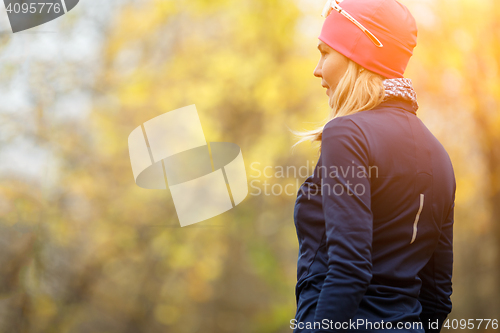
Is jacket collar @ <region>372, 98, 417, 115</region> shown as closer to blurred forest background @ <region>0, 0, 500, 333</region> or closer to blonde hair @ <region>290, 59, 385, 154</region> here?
blonde hair @ <region>290, 59, 385, 154</region>

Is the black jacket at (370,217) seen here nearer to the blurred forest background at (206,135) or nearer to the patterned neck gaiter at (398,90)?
the patterned neck gaiter at (398,90)

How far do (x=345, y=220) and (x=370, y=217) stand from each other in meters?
0.05

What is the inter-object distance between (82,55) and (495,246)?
278 cm

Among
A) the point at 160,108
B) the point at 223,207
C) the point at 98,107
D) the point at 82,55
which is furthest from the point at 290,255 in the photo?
the point at 82,55

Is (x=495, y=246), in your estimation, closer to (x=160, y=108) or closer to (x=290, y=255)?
(x=290, y=255)

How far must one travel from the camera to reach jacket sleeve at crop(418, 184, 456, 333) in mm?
856

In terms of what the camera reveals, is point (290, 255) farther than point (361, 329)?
Yes

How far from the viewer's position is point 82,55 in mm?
2432

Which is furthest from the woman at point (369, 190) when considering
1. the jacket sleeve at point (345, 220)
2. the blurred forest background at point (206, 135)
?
the blurred forest background at point (206, 135)

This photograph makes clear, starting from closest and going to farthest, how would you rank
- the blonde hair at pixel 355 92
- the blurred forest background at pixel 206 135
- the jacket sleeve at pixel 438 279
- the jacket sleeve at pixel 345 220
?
the jacket sleeve at pixel 345 220 → the blonde hair at pixel 355 92 → the jacket sleeve at pixel 438 279 → the blurred forest background at pixel 206 135

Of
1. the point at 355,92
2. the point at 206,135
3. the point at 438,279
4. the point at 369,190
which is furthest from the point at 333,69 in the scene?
the point at 206,135

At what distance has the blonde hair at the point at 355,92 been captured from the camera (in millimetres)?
752

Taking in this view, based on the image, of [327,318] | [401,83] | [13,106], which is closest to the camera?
[327,318]

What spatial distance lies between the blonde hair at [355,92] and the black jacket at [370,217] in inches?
1.0
